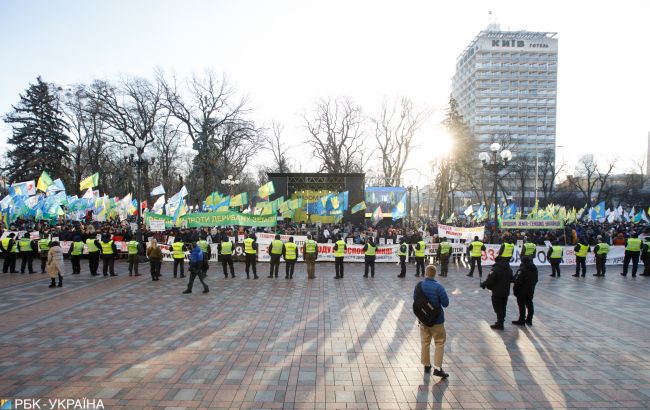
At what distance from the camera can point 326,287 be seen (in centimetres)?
1282

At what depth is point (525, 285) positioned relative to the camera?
841 centimetres

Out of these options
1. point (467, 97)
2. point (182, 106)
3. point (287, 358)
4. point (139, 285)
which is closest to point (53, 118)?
point (182, 106)

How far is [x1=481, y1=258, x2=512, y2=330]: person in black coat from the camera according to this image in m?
8.10

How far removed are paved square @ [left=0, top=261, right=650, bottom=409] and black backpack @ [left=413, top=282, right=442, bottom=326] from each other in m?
Result: 0.80

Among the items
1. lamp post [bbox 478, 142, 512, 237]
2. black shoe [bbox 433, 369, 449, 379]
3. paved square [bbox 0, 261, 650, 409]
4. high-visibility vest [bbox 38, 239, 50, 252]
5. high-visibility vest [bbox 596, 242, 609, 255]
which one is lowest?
paved square [bbox 0, 261, 650, 409]

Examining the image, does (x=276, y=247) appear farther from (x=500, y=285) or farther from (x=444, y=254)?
(x=500, y=285)

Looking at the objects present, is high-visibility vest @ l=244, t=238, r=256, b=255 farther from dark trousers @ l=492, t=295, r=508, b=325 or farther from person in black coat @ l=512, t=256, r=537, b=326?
person in black coat @ l=512, t=256, r=537, b=326

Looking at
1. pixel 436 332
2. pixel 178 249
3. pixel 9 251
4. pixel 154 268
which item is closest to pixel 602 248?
pixel 436 332

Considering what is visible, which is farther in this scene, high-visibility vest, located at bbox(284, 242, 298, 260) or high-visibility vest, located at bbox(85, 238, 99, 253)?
high-visibility vest, located at bbox(85, 238, 99, 253)

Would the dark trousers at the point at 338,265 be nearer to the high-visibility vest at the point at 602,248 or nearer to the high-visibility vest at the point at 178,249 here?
the high-visibility vest at the point at 178,249

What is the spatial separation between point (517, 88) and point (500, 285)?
112885mm

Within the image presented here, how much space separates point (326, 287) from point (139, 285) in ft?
19.8

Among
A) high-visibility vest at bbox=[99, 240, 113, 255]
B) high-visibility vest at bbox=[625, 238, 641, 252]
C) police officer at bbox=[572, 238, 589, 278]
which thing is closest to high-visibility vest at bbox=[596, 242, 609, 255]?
police officer at bbox=[572, 238, 589, 278]

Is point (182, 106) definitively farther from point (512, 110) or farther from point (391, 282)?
point (512, 110)
